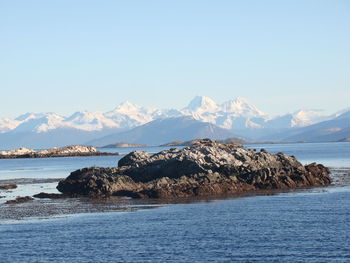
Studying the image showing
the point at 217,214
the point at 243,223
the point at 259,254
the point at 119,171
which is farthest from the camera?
the point at 119,171

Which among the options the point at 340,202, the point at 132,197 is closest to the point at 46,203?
the point at 132,197

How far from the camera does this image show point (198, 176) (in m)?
63.9

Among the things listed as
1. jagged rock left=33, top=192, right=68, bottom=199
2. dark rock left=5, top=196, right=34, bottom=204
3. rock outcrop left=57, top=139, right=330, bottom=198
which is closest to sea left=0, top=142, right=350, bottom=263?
dark rock left=5, top=196, right=34, bottom=204

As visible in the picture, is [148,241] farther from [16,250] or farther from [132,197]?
[132,197]

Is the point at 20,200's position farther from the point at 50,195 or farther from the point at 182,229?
the point at 182,229

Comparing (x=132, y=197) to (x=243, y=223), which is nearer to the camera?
(x=243, y=223)

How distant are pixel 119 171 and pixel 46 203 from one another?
18920mm

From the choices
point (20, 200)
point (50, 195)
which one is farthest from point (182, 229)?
point (50, 195)

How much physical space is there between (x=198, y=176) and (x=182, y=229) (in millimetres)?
24600

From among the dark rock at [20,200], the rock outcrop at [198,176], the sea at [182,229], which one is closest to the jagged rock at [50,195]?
the dark rock at [20,200]

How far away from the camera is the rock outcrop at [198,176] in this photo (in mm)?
60756

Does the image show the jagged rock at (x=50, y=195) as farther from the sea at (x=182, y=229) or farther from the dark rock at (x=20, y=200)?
the sea at (x=182, y=229)

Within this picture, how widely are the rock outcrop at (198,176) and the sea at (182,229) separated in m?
4.31

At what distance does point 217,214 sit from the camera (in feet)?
149
